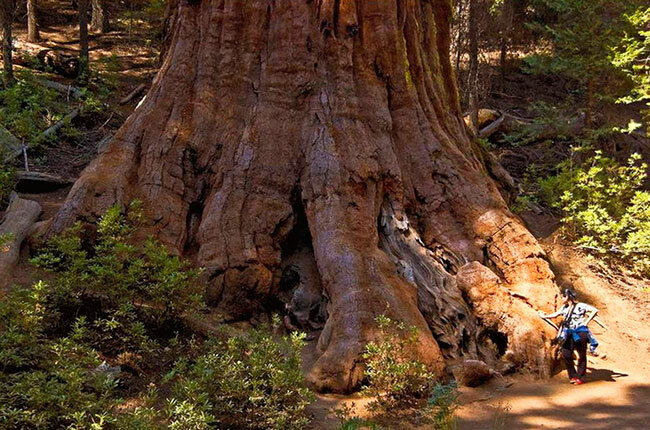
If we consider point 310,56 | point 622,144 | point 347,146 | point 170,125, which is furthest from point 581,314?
point 622,144

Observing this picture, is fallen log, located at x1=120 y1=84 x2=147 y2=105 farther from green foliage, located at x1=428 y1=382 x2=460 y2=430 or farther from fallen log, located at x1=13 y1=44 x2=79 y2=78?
green foliage, located at x1=428 y1=382 x2=460 y2=430

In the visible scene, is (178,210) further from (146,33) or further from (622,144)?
(146,33)

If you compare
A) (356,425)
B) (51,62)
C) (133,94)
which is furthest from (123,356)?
(51,62)

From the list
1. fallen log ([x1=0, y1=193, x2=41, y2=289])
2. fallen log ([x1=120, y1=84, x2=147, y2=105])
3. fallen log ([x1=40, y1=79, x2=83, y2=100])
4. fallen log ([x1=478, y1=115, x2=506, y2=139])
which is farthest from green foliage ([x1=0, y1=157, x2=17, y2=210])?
fallen log ([x1=478, y1=115, x2=506, y2=139])

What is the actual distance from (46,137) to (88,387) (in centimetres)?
953

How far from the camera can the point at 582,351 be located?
6.61 m

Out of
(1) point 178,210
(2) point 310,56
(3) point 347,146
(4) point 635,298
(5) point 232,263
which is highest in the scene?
(2) point 310,56

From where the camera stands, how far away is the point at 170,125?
26.7 ft

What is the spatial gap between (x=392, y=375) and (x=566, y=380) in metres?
2.72

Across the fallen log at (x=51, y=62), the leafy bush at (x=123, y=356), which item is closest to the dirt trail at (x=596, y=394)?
the leafy bush at (x=123, y=356)

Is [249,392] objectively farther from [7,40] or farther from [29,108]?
[7,40]

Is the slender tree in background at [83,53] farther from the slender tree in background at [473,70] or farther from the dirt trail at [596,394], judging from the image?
the dirt trail at [596,394]

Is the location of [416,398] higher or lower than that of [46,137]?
lower

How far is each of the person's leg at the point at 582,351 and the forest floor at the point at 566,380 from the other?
Answer: 163 mm
